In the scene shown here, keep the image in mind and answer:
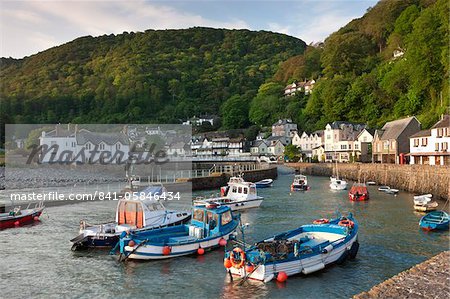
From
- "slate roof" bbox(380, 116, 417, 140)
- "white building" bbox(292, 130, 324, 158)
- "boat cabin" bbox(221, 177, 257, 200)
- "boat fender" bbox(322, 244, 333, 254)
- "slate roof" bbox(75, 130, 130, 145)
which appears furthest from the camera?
"white building" bbox(292, 130, 324, 158)

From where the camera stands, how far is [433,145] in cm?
4800

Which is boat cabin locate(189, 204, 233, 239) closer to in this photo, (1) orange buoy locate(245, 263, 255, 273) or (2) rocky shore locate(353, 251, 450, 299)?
(1) orange buoy locate(245, 263, 255, 273)

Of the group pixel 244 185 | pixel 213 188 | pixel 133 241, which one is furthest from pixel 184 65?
pixel 133 241

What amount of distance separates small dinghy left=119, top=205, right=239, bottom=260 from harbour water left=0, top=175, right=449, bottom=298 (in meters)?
0.42

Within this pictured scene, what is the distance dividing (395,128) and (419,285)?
55233 millimetres

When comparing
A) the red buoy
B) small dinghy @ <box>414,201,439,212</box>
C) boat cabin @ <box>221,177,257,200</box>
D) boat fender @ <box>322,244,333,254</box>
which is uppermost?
boat cabin @ <box>221,177,257,200</box>

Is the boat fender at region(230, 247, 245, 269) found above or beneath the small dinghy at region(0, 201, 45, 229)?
above

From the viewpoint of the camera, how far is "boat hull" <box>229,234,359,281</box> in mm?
15000

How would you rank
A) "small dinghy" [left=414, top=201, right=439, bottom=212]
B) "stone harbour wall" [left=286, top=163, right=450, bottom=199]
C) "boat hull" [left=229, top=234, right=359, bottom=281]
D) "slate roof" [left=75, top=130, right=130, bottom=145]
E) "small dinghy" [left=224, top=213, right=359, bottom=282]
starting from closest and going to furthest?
"boat hull" [left=229, top=234, right=359, bottom=281] → "small dinghy" [left=224, top=213, right=359, bottom=282] → "small dinghy" [left=414, top=201, right=439, bottom=212] → "stone harbour wall" [left=286, top=163, right=450, bottom=199] → "slate roof" [left=75, top=130, right=130, bottom=145]

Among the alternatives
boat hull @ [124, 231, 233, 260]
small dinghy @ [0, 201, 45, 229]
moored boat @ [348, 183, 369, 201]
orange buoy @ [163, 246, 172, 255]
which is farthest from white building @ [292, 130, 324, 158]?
orange buoy @ [163, 246, 172, 255]

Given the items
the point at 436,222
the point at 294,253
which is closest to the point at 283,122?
the point at 436,222

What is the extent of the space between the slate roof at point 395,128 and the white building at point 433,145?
5218 mm

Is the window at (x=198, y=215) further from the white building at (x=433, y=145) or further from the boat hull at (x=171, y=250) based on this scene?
the white building at (x=433, y=145)

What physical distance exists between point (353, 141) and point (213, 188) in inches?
1556
